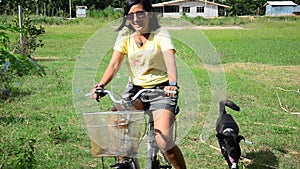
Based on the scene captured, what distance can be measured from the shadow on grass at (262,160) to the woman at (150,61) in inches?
54.6

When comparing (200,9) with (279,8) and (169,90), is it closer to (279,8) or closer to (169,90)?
(279,8)

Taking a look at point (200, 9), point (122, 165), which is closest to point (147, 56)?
point (122, 165)

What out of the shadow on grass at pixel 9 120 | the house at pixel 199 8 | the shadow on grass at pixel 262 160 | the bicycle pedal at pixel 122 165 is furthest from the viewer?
the house at pixel 199 8

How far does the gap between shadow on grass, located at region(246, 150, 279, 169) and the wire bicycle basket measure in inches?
76.0

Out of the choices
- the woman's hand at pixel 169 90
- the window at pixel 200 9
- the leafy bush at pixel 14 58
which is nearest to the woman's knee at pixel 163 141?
the woman's hand at pixel 169 90

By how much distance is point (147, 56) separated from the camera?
3.24m

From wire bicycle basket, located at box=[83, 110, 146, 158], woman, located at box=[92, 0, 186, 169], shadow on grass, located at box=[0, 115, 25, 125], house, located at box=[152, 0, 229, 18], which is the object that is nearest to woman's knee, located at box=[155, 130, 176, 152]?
woman, located at box=[92, 0, 186, 169]

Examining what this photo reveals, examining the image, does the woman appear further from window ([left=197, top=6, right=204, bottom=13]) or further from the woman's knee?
window ([left=197, top=6, right=204, bottom=13])

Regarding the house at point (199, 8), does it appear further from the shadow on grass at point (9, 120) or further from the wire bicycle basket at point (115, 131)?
the wire bicycle basket at point (115, 131)

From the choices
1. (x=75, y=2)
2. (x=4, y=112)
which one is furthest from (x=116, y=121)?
(x=75, y=2)

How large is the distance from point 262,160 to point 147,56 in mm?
2041

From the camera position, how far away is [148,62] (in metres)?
3.26

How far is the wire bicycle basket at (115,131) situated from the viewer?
2713 millimetres

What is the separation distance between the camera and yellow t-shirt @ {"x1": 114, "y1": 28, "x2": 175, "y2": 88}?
3.21 metres
